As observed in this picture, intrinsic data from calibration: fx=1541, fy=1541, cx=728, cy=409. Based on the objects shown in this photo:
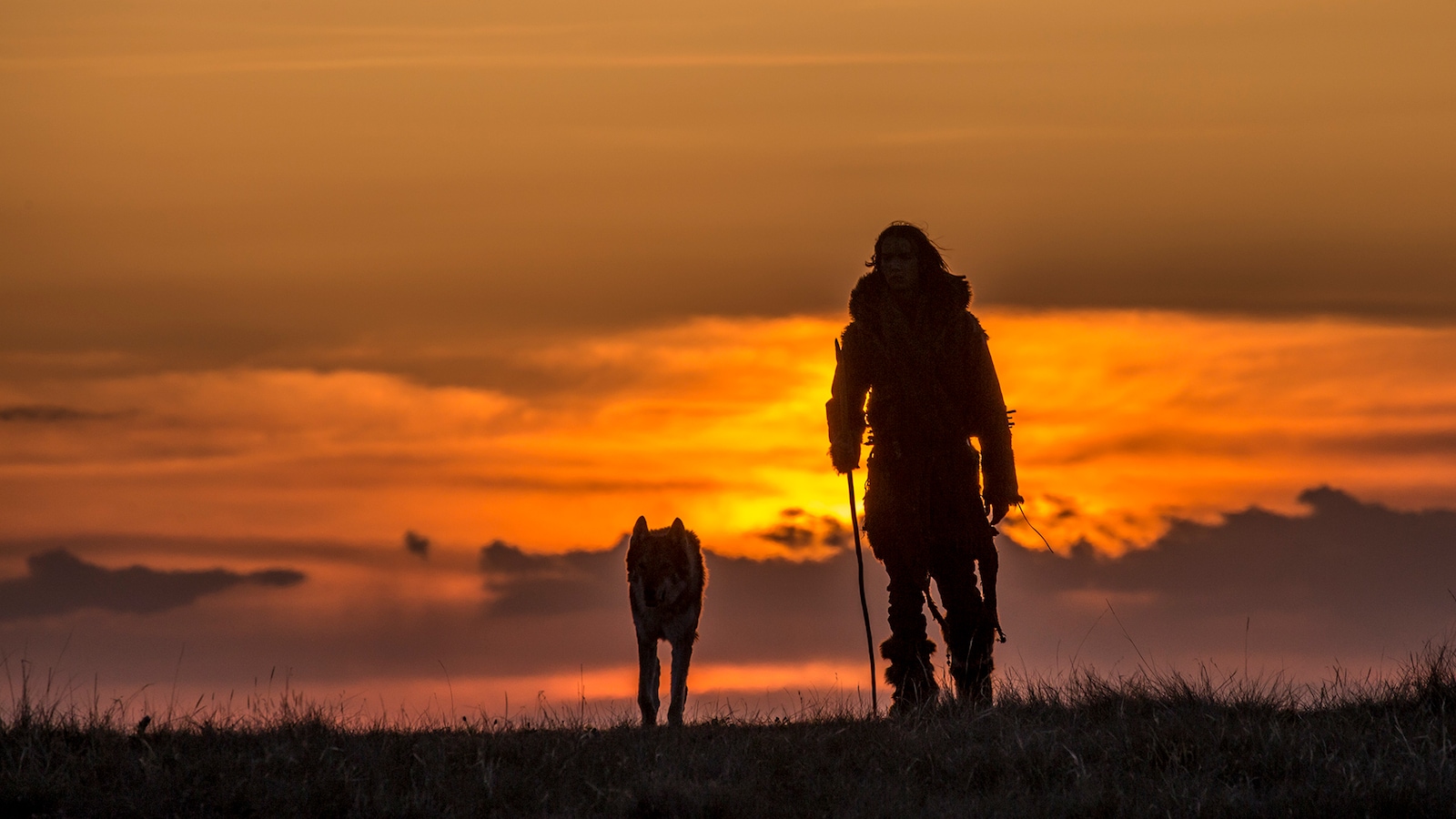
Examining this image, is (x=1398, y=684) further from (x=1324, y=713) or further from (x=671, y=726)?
(x=671, y=726)

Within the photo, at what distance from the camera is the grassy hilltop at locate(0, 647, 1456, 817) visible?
758 cm

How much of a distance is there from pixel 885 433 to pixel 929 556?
963 mm

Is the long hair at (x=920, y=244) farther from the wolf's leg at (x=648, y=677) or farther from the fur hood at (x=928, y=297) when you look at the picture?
the wolf's leg at (x=648, y=677)

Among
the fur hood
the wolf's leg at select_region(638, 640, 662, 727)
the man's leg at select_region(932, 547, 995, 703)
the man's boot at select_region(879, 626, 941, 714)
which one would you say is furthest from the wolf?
the fur hood

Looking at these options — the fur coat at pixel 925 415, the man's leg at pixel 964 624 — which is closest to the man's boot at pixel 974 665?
the man's leg at pixel 964 624

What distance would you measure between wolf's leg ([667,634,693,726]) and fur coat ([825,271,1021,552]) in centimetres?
266

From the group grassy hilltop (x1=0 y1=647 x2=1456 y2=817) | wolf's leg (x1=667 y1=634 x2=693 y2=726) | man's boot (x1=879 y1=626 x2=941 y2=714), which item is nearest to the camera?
grassy hilltop (x1=0 y1=647 x2=1456 y2=817)

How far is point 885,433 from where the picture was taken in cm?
1147

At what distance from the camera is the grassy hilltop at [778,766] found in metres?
7.58

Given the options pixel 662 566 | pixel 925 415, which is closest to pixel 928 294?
pixel 925 415

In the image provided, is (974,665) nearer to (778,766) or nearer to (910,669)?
(910,669)

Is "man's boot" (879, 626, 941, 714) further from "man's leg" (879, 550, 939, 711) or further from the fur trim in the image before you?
the fur trim

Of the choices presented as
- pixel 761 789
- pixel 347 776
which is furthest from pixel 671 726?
pixel 347 776

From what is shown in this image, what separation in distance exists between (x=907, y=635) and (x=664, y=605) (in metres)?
3.14
